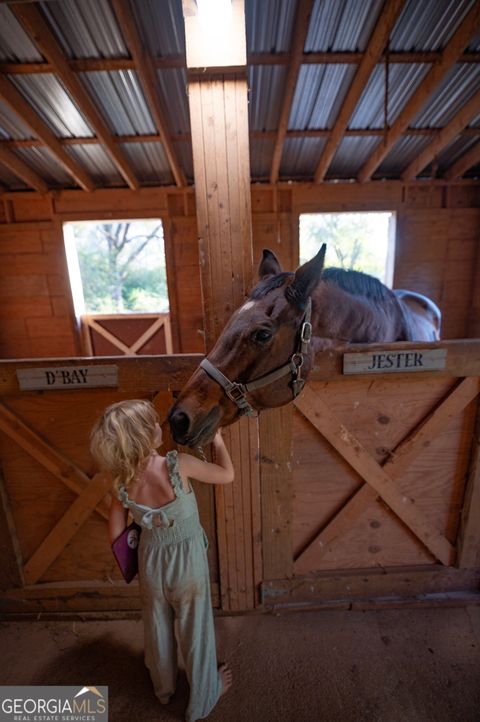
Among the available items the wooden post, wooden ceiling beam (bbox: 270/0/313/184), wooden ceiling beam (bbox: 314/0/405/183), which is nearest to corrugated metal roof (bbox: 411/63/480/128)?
wooden ceiling beam (bbox: 314/0/405/183)

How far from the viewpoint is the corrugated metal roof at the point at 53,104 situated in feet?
12.2

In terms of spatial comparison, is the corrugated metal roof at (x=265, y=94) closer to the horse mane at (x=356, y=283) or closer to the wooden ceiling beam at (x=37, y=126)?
the wooden ceiling beam at (x=37, y=126)

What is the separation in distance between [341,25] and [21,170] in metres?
5.64

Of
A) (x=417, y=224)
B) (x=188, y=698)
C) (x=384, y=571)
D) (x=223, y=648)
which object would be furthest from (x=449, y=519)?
(x=417, y=224)

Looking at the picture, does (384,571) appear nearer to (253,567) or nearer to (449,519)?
(449,519)

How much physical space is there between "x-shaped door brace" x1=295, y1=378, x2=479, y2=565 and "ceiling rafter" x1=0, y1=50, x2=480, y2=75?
3.88 m

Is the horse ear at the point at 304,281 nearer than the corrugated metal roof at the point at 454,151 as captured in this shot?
Yes

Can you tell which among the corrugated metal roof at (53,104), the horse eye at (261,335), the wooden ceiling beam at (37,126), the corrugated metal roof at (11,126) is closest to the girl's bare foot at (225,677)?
the horse eye at (261,335)

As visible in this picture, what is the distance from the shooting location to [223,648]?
6.72 ft

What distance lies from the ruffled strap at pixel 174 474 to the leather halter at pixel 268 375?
369mm

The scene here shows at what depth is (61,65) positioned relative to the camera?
3.34 meters

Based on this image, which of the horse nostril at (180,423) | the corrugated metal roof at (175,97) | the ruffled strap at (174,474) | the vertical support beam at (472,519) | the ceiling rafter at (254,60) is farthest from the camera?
the corrugated metal roof at (175,97)

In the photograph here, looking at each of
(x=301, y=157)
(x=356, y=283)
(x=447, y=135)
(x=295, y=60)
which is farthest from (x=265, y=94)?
(x=356, y=283)

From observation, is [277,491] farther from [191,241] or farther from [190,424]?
[191,241]
